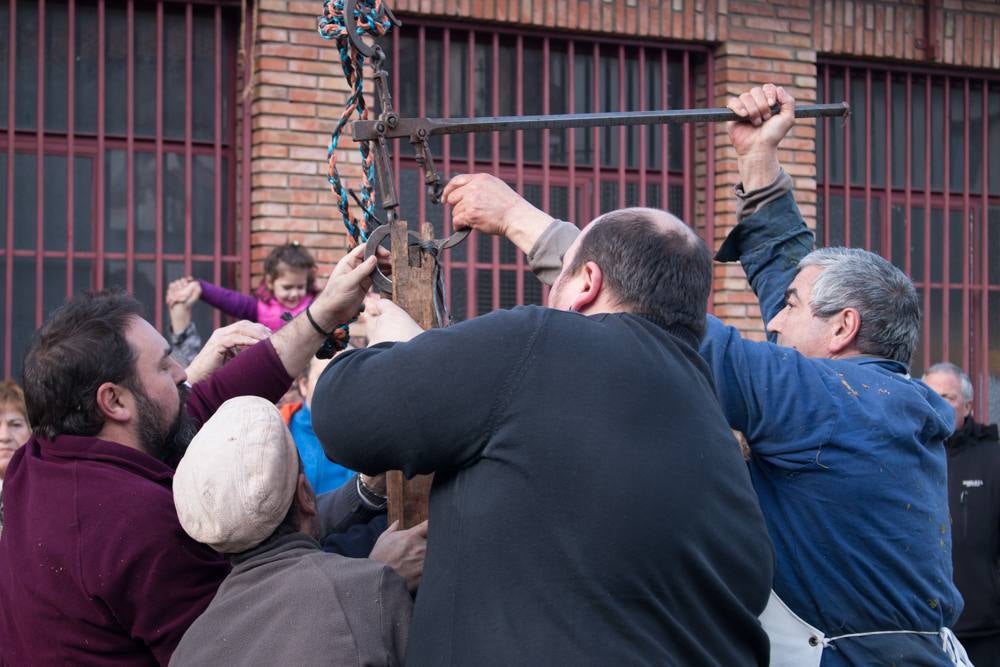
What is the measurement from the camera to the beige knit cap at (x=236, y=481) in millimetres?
2191

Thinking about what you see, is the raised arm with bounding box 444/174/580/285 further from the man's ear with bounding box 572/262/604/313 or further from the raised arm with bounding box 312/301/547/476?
the raised arm with bounding box 312/301/547/476

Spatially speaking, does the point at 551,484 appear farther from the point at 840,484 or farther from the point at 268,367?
the point at 268,367

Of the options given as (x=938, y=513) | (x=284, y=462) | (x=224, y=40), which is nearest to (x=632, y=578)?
(x=284, y=462)

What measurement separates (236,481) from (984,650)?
14.6 feet

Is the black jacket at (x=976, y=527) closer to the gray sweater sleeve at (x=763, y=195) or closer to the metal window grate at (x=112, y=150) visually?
the gray sweater sleeve at (x=763, y=195)

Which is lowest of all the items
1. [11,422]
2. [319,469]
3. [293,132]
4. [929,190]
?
[319,469]

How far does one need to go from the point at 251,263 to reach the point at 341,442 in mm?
4715

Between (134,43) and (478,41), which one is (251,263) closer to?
(134,43)

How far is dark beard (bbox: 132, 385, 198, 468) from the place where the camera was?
2670 mm

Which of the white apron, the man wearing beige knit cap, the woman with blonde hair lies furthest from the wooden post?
→ the woman with blonde hair

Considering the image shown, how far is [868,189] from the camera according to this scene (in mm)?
8055

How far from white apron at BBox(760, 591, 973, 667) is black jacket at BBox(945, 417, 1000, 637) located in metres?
3.33

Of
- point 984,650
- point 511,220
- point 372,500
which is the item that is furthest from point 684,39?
point 372,500

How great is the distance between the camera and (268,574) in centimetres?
221
